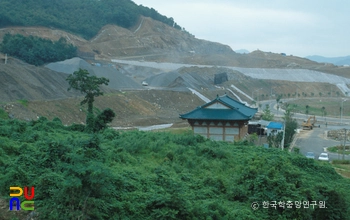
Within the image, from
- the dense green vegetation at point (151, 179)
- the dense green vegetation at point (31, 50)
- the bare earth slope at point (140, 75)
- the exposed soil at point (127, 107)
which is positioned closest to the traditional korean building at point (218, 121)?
the dense green vegetation at point (151, 179)

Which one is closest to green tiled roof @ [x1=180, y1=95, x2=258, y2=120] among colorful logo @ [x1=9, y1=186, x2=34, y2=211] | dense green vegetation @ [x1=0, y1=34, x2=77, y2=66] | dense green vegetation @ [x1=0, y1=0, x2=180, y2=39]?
colorful logo @ [x1=9, y1=186, x2=34, y2=211]

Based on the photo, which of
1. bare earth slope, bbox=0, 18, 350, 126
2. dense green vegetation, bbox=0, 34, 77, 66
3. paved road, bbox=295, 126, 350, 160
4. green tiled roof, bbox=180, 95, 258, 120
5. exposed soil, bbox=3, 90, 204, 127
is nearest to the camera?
green tiled roof, bbox=180, 95, 258, 120

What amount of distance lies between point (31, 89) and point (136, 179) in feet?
121

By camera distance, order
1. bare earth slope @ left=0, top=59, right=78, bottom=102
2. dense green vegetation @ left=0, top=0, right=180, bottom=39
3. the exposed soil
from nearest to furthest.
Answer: the exposed soil
bare earth slope @ left=0, top=59, right=78, bottom=102
dense green vegetation @ left=0, top=0, right=180, bottom=39

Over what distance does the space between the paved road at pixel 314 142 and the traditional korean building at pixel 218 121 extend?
1146 cm

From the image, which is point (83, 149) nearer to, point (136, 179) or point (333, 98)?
point (136, 179)

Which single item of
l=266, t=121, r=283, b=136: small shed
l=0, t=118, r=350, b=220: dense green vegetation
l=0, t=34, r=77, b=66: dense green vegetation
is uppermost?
l=0, t=34, r=77, b=66: dense green vegetation

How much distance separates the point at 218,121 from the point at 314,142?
21279 millimetres

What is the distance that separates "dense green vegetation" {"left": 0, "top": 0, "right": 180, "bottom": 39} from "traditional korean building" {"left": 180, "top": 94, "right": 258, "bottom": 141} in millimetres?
78844

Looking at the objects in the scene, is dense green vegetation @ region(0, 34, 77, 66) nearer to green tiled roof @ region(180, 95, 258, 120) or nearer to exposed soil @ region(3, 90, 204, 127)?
exposed soil @ region(3, 90, 204, 127)

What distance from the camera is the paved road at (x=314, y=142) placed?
1616 inches

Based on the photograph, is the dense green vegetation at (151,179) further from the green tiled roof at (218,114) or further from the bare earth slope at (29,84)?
the bare earth slope at (29,84)

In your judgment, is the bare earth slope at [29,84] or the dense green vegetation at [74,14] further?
the dense green vegetation at [74,14]

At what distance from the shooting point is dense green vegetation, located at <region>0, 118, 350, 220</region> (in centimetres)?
1197
